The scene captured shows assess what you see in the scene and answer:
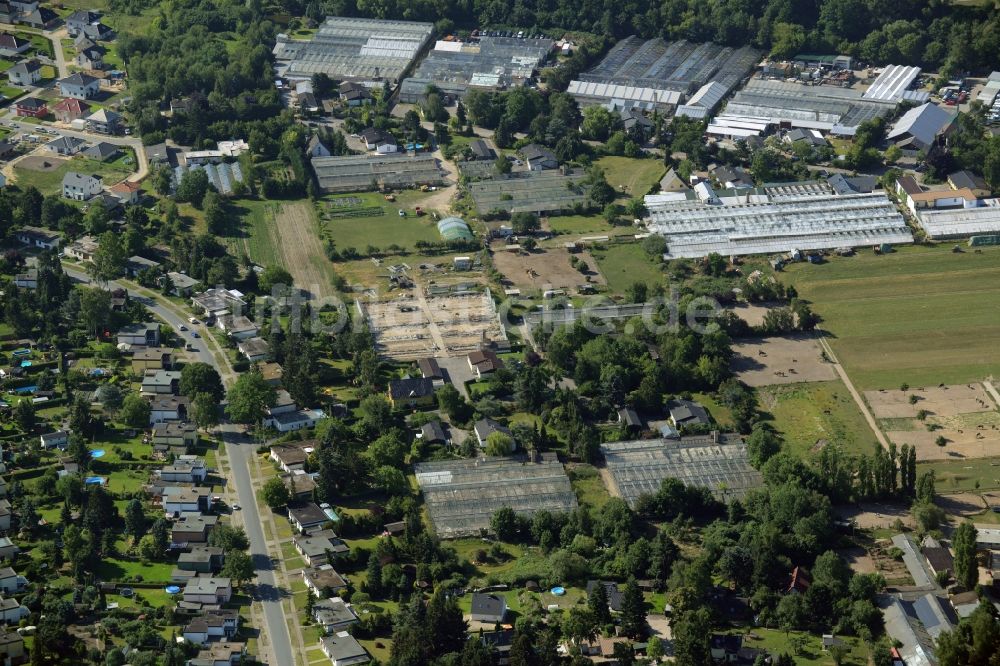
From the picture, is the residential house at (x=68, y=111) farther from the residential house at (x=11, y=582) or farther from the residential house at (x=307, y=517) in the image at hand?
the residential house at (x=11, y=582)

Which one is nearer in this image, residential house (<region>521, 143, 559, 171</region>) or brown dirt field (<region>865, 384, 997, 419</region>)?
brown dirt field (<region>865, 384, 997, 419</region>)

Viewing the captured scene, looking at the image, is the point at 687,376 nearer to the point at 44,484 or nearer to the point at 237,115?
the point at 44,484

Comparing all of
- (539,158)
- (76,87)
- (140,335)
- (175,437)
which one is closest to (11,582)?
(175,437)

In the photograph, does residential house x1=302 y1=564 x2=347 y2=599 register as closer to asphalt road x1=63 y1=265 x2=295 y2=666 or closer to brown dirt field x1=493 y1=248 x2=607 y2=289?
asphalt road x1=63 y1=265 x2=295 y2=666

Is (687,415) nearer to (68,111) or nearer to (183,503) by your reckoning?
(183,503)

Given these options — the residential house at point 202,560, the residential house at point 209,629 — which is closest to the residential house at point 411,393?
the residential house at point 202,560

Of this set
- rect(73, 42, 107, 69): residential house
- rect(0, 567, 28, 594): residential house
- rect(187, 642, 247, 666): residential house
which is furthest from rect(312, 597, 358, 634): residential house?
rect(73, 42, 107, 69): residential house

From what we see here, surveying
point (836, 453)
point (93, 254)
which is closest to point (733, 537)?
point (836, 453)
